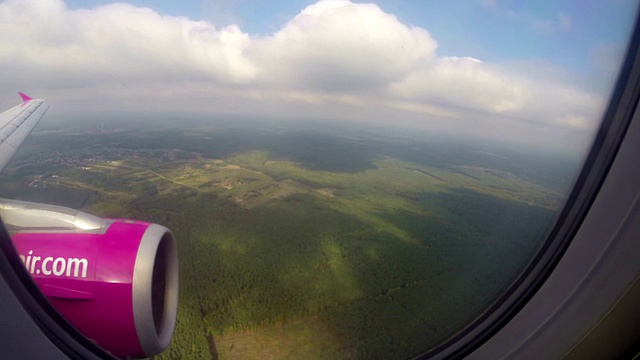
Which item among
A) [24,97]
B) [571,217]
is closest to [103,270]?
[24,97]

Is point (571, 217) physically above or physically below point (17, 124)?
above

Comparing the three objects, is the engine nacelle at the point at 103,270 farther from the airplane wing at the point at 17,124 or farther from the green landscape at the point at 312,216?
the airplane wing at the point at 17,124

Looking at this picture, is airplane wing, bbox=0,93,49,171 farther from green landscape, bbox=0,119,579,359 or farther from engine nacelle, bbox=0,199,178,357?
engine nacelle, bbox=0,199,178,357

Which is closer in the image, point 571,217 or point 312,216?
point 571,217

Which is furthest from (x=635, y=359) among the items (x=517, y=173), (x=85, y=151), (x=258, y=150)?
(x=85, y=151)

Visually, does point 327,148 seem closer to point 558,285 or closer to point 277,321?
point 277,321

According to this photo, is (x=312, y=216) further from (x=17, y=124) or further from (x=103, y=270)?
(x=17, y=124)
